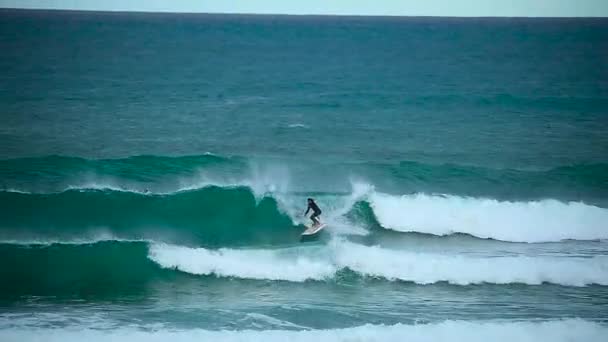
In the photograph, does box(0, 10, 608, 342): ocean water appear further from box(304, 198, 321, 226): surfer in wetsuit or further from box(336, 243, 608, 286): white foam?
box(304, 198, 321, 226): surfer in wetsuit

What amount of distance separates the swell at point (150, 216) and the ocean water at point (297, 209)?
43 mm

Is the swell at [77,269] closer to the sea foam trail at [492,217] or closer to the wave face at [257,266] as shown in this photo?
the wave face at [257,266]

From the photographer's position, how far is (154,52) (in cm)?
3600

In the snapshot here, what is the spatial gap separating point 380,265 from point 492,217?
11.5 feet

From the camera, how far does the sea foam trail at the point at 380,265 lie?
31.8 feet

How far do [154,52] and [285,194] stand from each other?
25.7m

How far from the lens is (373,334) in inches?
309

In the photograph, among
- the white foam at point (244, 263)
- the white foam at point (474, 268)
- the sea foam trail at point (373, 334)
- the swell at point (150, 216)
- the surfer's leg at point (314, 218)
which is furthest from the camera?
the swell at point (150, 216)

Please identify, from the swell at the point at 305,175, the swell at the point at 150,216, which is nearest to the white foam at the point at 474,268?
the swell at the point at 150,216

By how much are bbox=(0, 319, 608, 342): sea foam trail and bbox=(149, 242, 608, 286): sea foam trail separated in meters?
1.59

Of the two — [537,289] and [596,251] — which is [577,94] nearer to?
[596,251]

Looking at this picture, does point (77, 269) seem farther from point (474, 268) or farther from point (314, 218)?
point (474, 268)

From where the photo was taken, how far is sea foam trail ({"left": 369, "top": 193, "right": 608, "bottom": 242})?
11672 millimetres

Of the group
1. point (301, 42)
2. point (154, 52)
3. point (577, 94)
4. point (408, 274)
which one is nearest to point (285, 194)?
point (408, 274)
